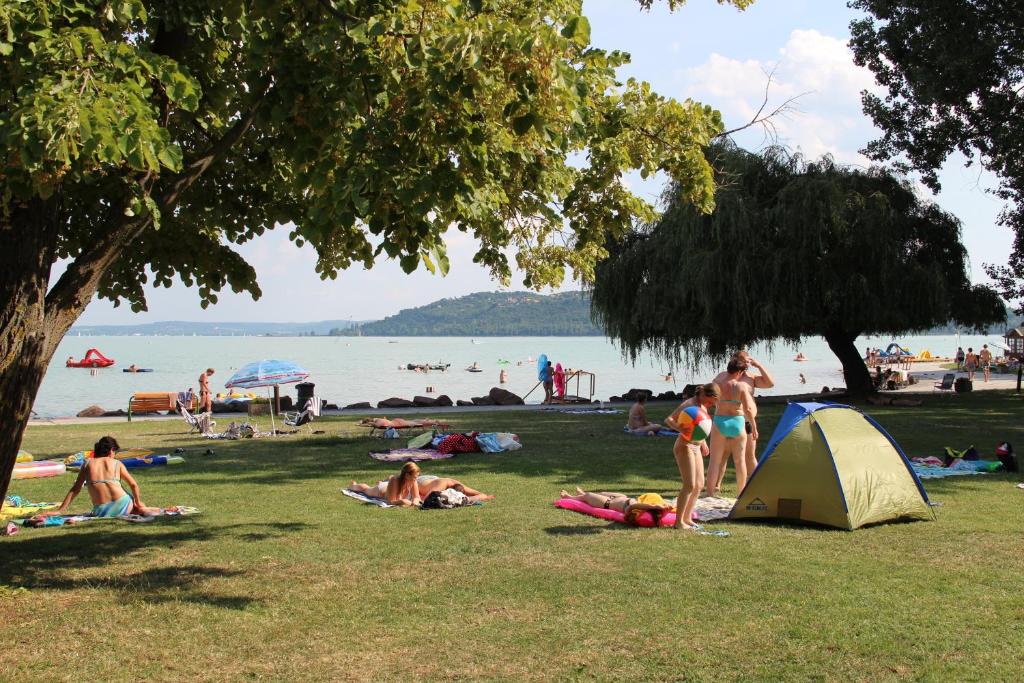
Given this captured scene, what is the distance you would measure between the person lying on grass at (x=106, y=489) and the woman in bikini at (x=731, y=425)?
6.51m

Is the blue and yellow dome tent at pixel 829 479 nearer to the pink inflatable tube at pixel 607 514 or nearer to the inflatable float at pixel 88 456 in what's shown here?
the pink inflatable tube at pixel 607 514

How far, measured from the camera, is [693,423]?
30.6 ft

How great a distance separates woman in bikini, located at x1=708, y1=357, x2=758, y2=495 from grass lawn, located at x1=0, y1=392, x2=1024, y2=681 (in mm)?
759

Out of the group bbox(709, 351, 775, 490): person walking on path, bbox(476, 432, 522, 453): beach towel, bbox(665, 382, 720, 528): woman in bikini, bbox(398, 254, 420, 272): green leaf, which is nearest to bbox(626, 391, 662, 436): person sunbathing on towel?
bbox(476, 432, 522, 453): beach towel

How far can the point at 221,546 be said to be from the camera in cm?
890

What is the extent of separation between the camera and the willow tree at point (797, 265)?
26.2 meters

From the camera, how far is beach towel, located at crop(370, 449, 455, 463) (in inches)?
597

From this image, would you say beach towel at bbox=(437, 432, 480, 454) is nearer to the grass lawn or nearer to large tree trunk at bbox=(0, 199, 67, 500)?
the grass lawn

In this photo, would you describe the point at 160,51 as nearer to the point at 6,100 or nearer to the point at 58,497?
the point at 6,100

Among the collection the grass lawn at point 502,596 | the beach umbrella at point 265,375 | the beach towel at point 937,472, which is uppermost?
the beach umbrella at point 265,375

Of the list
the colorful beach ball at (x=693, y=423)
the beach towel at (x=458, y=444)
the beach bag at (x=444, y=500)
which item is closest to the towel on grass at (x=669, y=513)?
the colorful beach ball at (x=693, y=423)

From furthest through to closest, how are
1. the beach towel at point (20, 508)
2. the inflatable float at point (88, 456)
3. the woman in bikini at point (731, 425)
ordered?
the inflatable float at point (88, 456), the woman in bikini at point (731, 425), the beach towel at point (20, 508)

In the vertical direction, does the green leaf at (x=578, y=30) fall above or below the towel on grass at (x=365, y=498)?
above

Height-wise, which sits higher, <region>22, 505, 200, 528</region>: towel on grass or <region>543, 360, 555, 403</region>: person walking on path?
<region>543, 360, 555, 403</region>: person walking on path
